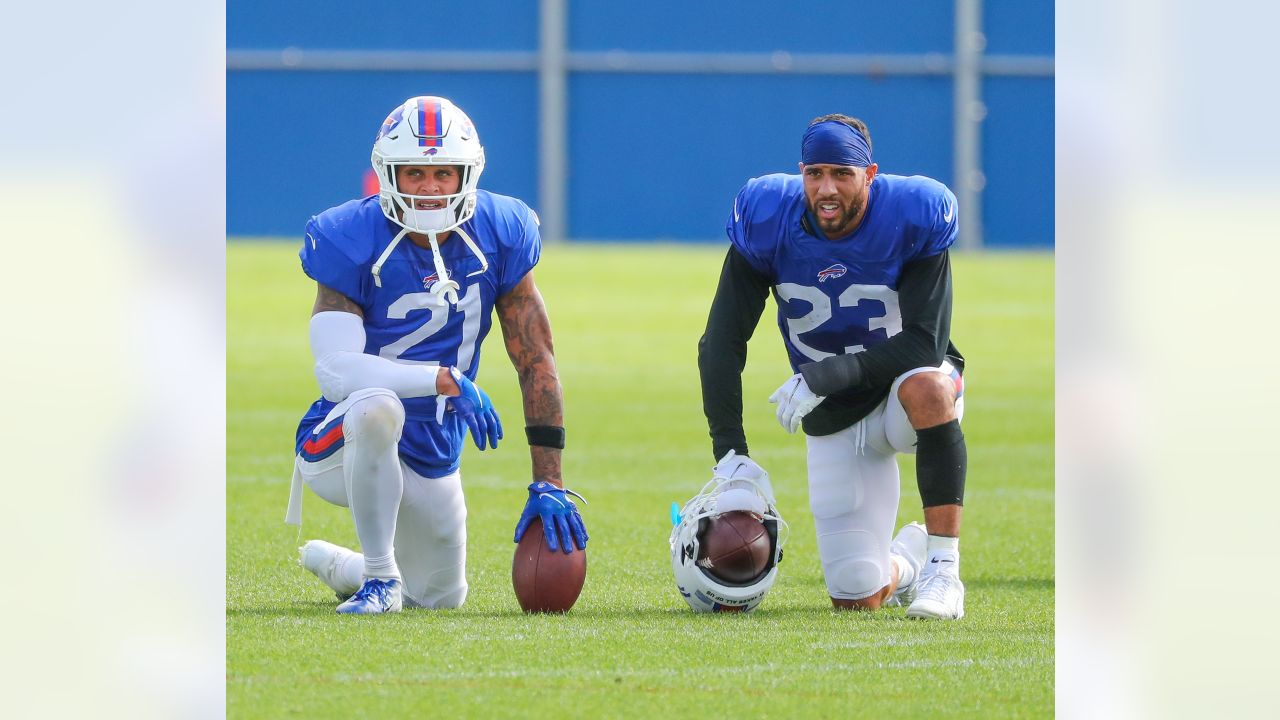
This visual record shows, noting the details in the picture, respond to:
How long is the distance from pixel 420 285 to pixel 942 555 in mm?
1451

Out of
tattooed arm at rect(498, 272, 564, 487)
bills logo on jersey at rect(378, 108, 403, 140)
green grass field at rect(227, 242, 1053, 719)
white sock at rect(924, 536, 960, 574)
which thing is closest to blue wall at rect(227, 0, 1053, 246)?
green grass field at rect(227, 242, 1053, 719)

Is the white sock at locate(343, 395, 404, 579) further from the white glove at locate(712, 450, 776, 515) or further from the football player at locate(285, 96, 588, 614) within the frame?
the white glove at locate(712, 450, 776, 515)

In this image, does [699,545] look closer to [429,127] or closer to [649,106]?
[429,127]

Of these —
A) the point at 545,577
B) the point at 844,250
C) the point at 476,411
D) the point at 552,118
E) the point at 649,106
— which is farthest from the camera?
the point at 649,106

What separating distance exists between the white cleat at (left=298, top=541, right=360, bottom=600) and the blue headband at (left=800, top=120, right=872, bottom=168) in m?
1.57

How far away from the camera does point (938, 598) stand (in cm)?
416

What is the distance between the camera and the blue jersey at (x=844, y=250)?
436 centimetres

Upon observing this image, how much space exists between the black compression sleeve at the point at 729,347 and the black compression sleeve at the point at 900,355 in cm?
21

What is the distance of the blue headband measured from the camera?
4.25 metres

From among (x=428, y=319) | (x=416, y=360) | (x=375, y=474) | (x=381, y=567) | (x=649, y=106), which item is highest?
(x=649, y=106)

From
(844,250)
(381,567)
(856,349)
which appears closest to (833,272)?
(844,250)

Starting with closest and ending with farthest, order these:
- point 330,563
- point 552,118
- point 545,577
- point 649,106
Answer: point 545,577 → point 330,563 → point 552,118 → point 649,106

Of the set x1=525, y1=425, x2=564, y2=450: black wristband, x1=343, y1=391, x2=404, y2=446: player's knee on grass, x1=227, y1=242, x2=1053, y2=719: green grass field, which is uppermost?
x1=343, y1=391, x2=404, y2=446: player's knee on grass
